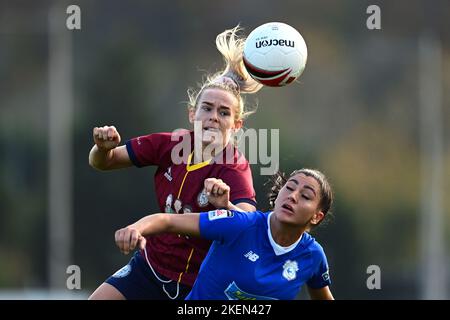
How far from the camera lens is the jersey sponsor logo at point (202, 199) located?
8.95 metres

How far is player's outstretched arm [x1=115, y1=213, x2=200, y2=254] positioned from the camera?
731 cm

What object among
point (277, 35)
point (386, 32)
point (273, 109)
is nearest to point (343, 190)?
point (273, 109)

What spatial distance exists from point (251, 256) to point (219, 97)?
1.47m

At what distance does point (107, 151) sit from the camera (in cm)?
913

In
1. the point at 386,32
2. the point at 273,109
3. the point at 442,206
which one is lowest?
the point at 442,206

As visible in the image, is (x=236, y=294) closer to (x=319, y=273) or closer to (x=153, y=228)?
(x=319, y=273)

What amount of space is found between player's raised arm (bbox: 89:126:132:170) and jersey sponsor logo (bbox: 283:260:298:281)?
1535 millimetres

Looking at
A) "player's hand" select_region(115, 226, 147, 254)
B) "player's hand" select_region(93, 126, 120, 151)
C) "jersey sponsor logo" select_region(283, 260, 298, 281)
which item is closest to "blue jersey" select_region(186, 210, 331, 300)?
"jersey sponsor logo" select_region(283, 260, 298, 281)

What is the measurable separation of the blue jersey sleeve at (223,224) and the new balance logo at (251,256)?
15 centimetres

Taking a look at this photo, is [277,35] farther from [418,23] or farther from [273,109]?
[418,23]

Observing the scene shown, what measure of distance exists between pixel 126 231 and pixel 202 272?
3.83ft

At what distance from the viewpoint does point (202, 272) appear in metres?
8.39

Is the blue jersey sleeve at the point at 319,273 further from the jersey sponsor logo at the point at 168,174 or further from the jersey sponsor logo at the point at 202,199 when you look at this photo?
the jersey sponsor logo at the point at 168,174

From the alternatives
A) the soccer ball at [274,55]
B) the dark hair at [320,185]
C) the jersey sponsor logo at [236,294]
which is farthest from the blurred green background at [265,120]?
the jersey sponsor logo at [236,294]
